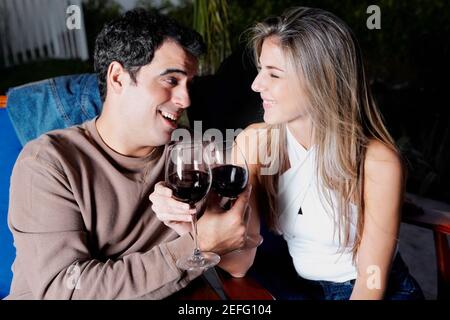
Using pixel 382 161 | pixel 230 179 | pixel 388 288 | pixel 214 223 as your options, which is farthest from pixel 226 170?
pixel 388 288

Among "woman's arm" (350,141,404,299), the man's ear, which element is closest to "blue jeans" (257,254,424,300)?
"woman's arm" (350,141,404,299)

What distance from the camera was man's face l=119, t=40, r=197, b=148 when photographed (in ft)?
4.36

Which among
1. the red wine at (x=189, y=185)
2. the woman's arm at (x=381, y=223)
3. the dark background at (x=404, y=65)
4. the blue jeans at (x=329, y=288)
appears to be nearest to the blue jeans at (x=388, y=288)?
the blue jeans at (x=329, y=288)

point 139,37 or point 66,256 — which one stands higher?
point 139,37

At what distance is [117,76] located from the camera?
1.36 meters

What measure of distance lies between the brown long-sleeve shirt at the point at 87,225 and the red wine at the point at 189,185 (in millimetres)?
137

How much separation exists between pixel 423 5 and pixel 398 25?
266mm

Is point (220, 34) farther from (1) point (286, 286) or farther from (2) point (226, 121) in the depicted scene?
(1) point (286, 286)

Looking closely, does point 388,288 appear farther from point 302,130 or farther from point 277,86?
point 277,86

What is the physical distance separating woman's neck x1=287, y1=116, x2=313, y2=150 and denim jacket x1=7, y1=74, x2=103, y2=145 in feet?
2.17

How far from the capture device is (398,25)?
4.09 meters

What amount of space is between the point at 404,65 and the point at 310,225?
3329mm

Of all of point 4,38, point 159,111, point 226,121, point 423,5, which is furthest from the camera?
point 423,5

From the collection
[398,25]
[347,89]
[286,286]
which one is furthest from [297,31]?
[398,25]
